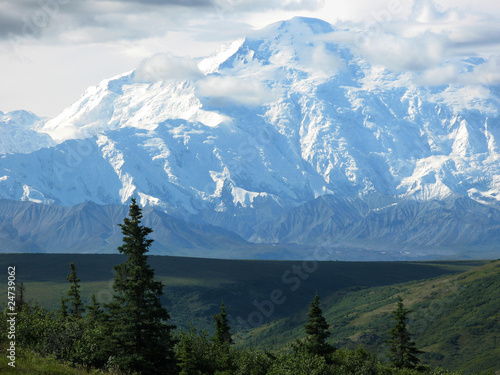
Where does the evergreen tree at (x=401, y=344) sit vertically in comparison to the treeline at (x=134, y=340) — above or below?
below

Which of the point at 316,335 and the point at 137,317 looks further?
the point at 316,335

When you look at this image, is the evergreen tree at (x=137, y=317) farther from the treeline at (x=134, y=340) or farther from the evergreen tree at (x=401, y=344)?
the evergreen tree at (x=401, y=344)

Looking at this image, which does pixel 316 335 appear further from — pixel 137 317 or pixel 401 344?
pixel 137 317

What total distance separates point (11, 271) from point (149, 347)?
12.5 m

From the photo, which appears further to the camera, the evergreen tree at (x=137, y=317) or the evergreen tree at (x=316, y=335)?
the evergreen tree at (x=316, y=335)

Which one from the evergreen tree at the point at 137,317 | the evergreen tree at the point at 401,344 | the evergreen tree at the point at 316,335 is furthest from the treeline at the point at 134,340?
the evergreen tree at the point at 401,344

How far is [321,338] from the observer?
82000 millimetres

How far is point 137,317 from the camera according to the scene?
58906 mm

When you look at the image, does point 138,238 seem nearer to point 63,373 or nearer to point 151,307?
point 151,307

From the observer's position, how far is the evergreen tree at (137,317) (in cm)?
5831

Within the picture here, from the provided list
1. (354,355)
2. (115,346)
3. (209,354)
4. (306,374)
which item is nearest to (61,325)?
(115,346)

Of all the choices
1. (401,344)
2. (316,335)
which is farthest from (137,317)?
(401,344)

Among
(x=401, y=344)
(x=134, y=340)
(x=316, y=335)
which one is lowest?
(x=401, y=344)

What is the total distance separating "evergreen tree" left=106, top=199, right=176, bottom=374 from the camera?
58.3 meters
